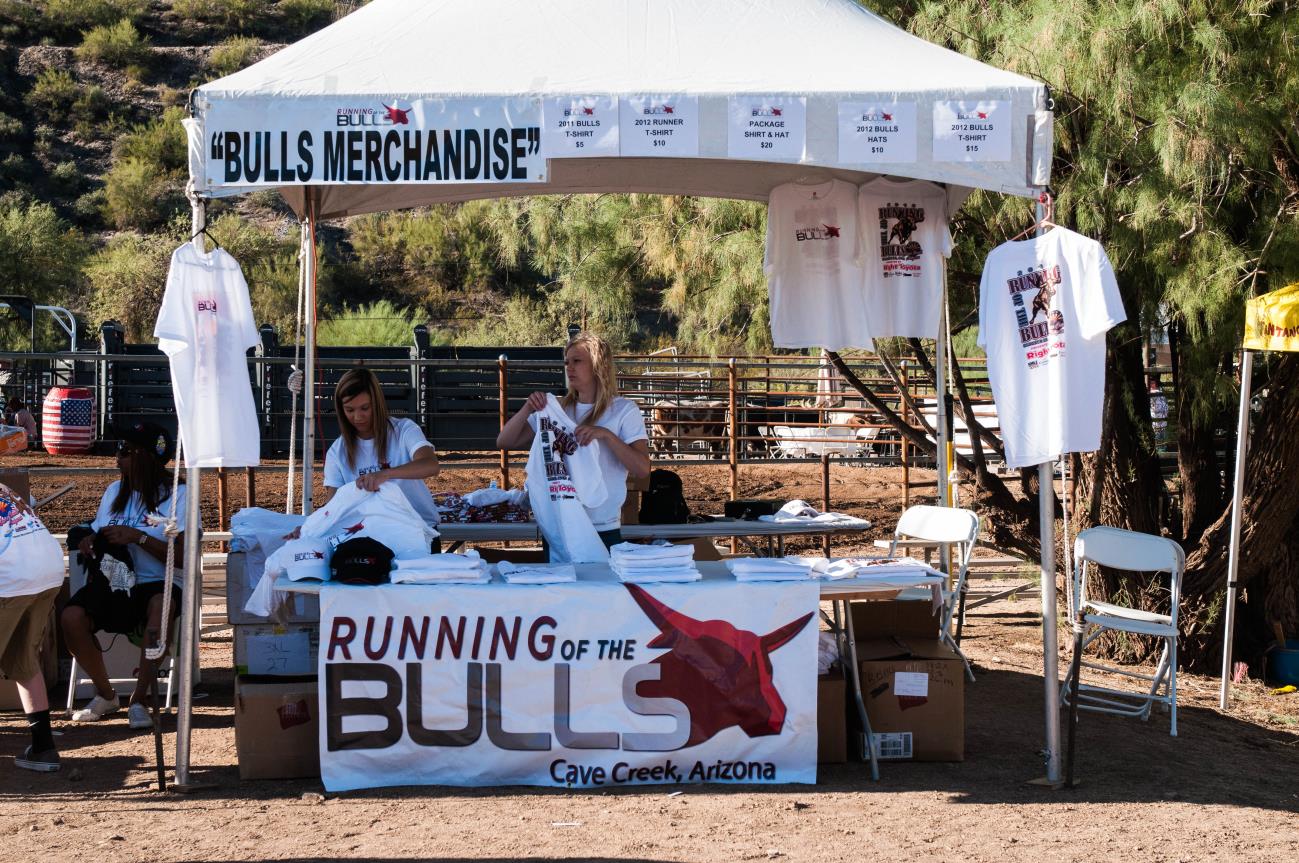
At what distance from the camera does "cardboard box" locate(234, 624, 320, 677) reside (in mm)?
5520

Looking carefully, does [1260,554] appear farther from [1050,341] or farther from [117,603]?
[117,603]

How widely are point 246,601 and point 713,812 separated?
2.31 meters

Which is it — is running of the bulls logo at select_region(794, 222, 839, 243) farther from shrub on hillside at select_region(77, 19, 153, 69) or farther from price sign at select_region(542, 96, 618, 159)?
shrub on hillside at select_region(77, 19, 153, 69)

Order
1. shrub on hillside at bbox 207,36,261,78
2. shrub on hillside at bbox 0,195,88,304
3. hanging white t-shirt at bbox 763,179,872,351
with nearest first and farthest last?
hanging white t-shirt at bbox 763,179,872,351, shrub on hillside at bbox 0,195,88,304, shrub on hillside at bbox 207,36,261,78

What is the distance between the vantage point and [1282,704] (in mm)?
7383

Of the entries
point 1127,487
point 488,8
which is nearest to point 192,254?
point 488,8

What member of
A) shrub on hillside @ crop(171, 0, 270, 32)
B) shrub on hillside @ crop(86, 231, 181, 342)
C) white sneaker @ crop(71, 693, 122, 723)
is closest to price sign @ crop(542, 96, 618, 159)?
white sneaker @ crop(71, 693, 122, 723)

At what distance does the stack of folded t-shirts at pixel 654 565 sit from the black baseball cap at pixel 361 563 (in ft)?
2.89

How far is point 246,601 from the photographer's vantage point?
562cm

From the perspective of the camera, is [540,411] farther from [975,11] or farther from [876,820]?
[975,11]

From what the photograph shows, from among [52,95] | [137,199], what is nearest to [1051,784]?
[137,199]

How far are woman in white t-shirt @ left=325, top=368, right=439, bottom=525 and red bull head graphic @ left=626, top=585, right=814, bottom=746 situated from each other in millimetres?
1252

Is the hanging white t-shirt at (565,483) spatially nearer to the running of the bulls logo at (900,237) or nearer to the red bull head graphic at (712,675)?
the red bull head graphic at (712,675)

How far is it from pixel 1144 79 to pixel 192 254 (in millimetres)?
4739
